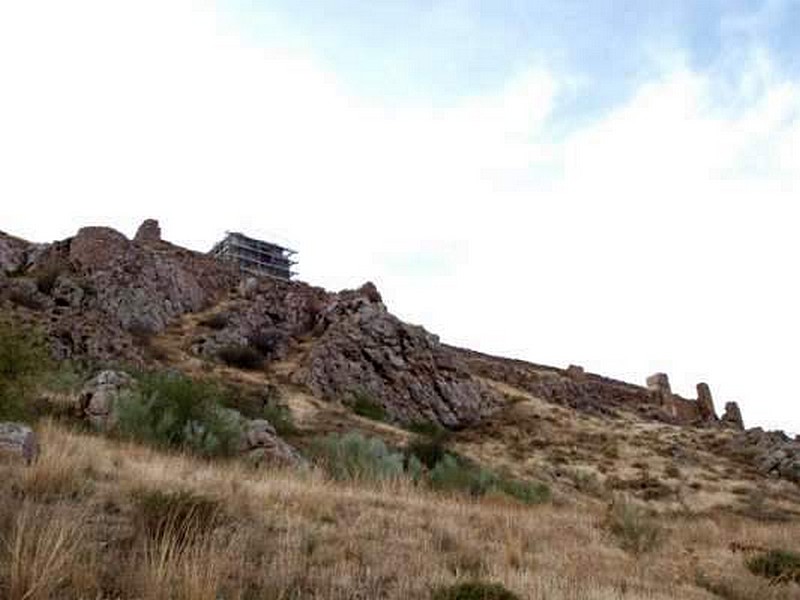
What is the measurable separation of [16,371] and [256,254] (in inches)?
1757

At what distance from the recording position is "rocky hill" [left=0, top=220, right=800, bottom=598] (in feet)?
68.9

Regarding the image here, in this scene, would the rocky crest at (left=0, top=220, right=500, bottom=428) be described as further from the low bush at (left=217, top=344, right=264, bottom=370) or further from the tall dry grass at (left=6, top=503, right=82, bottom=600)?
the tall dry grass at (left=6, top=503, right=82, bottom=600)

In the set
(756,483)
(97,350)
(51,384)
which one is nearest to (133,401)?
(51,384)

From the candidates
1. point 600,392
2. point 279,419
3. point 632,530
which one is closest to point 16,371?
point 279,419

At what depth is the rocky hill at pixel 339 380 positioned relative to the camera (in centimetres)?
2100

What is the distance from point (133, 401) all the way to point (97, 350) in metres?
12.2

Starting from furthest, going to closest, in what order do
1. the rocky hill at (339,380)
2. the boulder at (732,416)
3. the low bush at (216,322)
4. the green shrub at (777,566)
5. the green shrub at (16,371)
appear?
the boulder at (732,416) → the low bush at (216,322) → the rocky hill at (339,380) → the green shrub at (16,371) → the green shrub at (777,566)

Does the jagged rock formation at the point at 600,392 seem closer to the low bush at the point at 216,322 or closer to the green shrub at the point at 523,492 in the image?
the low bush at the point at 216,322

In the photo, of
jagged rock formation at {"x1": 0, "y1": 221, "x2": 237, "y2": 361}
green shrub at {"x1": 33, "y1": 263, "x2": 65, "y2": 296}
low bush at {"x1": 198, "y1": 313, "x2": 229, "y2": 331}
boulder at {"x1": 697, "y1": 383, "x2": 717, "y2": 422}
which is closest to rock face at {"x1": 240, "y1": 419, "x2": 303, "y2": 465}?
jagged rock formation at {"x1": 0, "y1": 221, "x2": 237, "y2": 361}

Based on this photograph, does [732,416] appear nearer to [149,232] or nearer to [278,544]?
[149,232]

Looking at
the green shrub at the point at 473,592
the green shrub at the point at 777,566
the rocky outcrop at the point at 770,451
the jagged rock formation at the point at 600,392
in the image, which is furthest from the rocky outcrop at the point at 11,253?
the rocky outcrop at the point at 770,451

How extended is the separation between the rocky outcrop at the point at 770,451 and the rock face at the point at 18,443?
1184 inches

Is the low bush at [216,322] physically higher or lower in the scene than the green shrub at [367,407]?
higher

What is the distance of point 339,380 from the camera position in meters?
30.9
